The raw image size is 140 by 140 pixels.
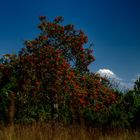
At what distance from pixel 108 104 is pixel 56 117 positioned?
→ 313cm

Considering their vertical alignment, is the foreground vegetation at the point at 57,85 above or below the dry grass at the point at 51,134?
above

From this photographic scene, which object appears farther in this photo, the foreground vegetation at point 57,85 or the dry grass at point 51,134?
the foreground vegetation at point 57,85

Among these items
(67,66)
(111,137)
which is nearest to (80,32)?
(67,66)

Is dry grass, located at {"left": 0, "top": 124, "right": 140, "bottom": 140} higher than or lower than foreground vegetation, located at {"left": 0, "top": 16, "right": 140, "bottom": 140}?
lower

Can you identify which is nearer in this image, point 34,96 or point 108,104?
point 34,96

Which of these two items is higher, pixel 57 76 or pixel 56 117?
pixel 57 76

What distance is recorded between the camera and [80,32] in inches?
803

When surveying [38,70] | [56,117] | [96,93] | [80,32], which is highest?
[80,32]

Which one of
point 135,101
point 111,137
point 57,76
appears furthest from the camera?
point 135,101

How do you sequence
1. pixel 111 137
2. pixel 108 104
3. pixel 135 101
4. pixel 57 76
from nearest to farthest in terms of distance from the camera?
1. pixel 111 137
2. pixel 57 76
3. pixel 108 104
4. pixel 135 101

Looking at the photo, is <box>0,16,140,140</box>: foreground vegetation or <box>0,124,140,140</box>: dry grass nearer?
<box>0,124,140,140</box>: dry grass

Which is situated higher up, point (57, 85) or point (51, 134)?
point (57, 85)

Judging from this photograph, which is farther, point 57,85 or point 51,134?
point 57,85

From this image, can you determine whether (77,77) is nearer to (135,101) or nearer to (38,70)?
(38,70)
